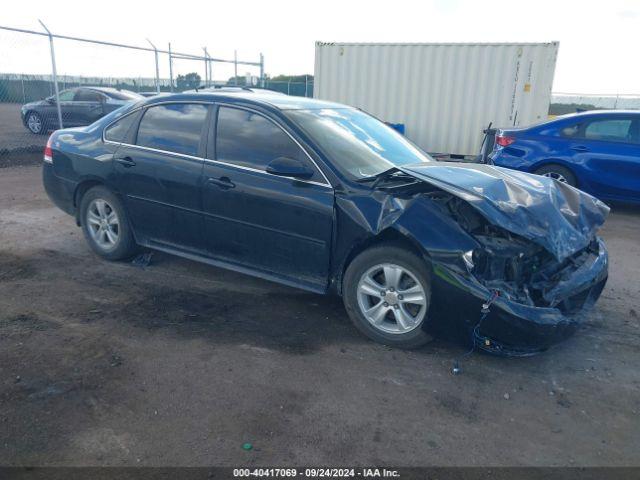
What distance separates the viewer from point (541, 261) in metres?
3.72

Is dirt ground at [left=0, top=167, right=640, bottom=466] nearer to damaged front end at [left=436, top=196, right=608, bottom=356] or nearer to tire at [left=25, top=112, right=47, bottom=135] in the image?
damaged front end at [left=436, top=196, right=608, bottom=356]

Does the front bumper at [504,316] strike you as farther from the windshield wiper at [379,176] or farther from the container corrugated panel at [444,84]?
the container corrugated panel at [444,84]

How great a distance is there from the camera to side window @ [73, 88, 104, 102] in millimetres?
15177

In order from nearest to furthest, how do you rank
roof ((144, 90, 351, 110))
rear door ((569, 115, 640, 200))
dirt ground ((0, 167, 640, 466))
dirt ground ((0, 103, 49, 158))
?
dirt ground ((0, 167, 640, 466)) < roof ((144, 90, 351, 110)) < rear door ((569, 115, 640, 200)) < dirt ground ((0, 103, 49, 158))

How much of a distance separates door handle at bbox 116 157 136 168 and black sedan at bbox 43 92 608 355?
0.04ft

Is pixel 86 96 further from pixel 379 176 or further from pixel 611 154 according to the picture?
pixel 379 176

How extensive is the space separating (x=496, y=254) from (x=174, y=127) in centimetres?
303

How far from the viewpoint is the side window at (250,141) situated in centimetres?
427

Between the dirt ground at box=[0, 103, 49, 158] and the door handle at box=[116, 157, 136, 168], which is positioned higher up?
the door handle at box=[116, 157, 136, 168]

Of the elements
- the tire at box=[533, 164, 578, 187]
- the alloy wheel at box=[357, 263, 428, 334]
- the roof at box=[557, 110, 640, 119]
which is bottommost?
the alloy wheel at box=[357, 263, 428, 334]

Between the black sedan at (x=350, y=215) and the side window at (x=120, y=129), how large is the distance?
1cm

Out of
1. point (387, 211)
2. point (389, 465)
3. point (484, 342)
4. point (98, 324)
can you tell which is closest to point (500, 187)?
point (387, 211)

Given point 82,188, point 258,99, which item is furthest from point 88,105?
point 258,99

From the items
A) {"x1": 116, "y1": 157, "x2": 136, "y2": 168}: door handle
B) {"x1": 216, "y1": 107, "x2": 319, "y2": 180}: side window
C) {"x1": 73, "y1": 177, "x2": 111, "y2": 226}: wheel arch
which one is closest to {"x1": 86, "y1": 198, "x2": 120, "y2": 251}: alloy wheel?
{"x1": 73, "y1": 177, "x2": 111, "y2": 226}: wheel arch
